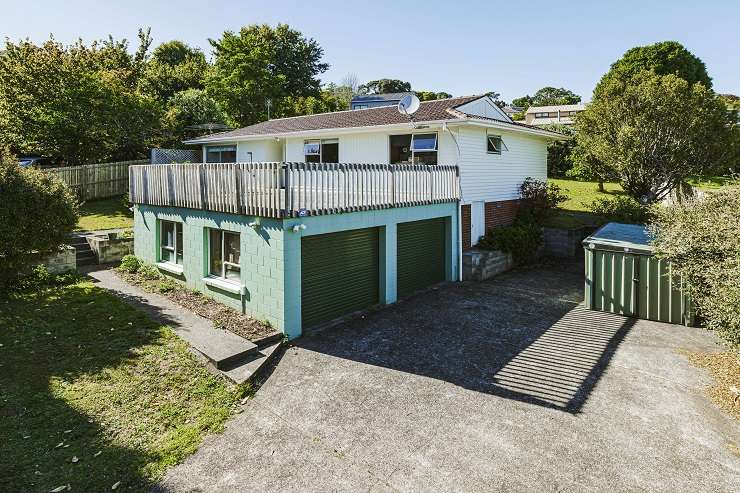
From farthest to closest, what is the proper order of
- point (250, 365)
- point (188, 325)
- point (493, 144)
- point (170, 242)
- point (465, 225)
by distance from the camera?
point (493, 144) → point (465, 225) → point (170, 242) → point (188, 325) → point (250, 365)

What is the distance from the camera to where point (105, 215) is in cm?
2031

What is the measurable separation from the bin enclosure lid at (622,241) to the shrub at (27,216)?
13947 mm

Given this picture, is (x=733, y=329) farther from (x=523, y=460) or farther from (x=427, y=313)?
(x=427, y=313)

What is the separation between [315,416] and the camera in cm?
648

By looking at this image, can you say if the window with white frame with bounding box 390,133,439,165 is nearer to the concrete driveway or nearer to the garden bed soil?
the concrete driveway

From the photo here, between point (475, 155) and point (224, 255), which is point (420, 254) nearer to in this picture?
point (475, 155)

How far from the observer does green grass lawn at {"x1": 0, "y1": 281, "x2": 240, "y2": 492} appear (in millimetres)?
5348

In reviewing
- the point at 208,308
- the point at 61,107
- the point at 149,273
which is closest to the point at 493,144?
the point at 208,308

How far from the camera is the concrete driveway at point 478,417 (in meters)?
5.16

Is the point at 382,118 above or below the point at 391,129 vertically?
above

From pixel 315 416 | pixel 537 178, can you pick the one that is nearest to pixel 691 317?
pixel 315 416

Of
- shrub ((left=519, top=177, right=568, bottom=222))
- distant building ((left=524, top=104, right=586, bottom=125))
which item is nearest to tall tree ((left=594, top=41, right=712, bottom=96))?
distant building ((left=524, top=104, right=586, bottom=125))

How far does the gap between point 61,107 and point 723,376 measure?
97.7 feet

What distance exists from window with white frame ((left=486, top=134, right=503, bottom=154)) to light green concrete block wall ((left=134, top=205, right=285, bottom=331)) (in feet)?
33.3
